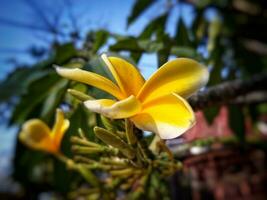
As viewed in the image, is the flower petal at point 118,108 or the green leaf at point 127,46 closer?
the flower petal at point 118,108

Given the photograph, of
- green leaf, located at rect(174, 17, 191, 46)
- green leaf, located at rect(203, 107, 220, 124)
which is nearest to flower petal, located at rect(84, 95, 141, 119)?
green leaf, located at rect(203, 107, 220, 124)

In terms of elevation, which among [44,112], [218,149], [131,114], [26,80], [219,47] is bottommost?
[131,114]

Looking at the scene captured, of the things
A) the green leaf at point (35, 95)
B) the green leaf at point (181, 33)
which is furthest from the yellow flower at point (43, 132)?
Result: the green leaf at point (181, 33)

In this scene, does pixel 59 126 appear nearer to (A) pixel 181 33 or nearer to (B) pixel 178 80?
(B) pixel 178 80

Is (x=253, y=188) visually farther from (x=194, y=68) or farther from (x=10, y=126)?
(x=194, y=68)

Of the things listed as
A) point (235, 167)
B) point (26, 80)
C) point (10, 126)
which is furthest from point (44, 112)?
point (235, 167)

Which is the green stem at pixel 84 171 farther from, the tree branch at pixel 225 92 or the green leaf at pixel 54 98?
the tree branch at pixel 225 92

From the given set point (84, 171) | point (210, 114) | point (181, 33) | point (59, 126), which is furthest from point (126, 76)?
point (181, 33)
